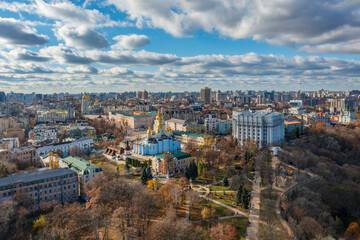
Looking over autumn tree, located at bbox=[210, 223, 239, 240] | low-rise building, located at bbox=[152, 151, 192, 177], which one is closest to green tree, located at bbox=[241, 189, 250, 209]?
autumn tree, located at bbox=[210, 223, 239, 240]

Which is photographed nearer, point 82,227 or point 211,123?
point 82,227

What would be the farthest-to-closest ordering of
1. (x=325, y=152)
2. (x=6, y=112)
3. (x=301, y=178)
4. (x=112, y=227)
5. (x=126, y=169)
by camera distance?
(x=6, y=112), (x=325, y=152), (x=126, y=169), (x=301, y=178), (x=112, y=227)

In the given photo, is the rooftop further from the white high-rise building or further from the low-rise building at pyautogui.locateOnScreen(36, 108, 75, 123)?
the low-rise building at pyautogui.locateOnScreen(36, 108, 75, 123)

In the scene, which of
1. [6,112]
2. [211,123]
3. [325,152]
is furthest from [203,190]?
[6,112]

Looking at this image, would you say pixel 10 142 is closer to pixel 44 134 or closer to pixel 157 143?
pixel 44 134

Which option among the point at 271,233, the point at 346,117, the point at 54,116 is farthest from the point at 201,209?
the point at 54,116

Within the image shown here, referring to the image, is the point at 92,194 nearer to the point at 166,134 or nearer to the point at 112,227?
the point at 112,227
